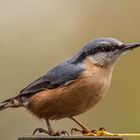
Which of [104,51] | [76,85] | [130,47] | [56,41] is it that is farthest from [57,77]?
[56,41]

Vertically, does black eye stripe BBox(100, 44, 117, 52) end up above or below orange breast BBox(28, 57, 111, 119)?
above

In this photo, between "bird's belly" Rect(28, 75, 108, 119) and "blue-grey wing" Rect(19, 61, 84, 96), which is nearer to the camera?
"bird's belly" Rect(28, 75, 108, 119)

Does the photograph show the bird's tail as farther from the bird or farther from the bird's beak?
the bird's beak

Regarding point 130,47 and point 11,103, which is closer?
point 130,47

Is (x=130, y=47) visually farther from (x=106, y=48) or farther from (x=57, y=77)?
(x=57, y=77)

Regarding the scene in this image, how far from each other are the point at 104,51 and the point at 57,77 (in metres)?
0.47

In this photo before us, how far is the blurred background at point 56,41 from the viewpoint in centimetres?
926

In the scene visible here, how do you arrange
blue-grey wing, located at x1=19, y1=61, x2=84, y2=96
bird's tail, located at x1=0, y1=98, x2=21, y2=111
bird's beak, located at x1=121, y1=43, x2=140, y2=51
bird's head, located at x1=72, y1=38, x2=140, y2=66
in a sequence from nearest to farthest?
bird's beak, located at x1=121, y1=43, x2=140, y2=51 < bird's head, located at x1=72, y1=38, x2=140, y2=66 < blue-grey wing, located at x1=19, y1=61, x2=84, y2=96 < bird's tail, located at x1=0, y1=98, x2=21, y2=111

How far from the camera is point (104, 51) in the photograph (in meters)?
7.20

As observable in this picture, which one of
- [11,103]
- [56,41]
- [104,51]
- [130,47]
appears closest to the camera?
[130,47]

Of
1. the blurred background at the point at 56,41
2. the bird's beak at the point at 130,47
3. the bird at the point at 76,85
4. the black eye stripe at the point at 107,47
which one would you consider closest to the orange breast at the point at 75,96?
the bird at the point at 76,85

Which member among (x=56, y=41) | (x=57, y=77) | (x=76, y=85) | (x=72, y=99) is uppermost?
(x=56, y=41)

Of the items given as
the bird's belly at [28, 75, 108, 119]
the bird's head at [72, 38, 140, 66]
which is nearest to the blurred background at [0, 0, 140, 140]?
the bird's head at [72, 38, 140, 66]

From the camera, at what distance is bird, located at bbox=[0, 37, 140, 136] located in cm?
702
